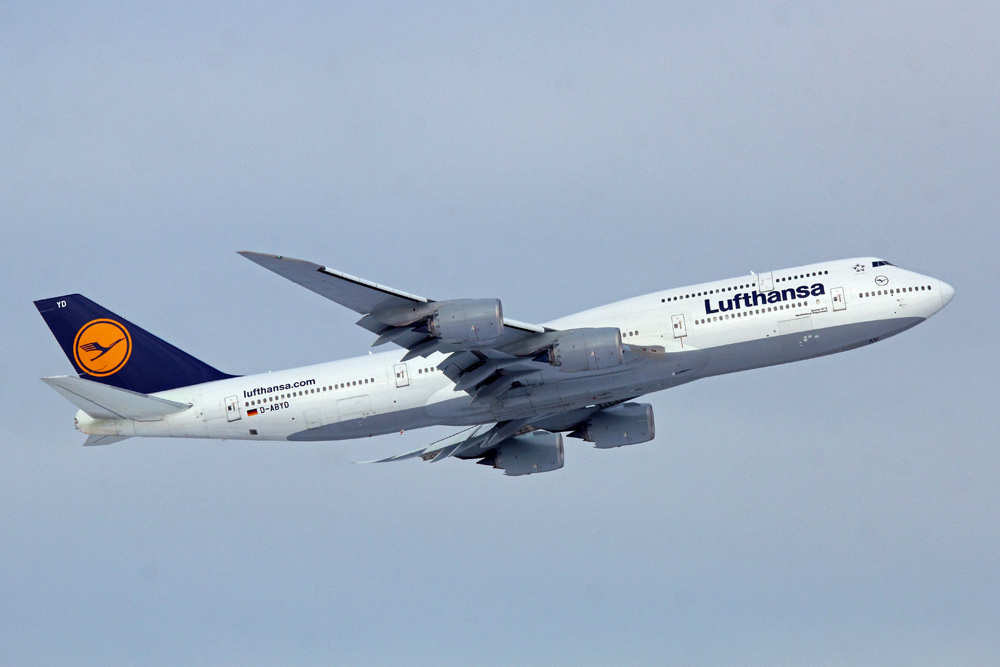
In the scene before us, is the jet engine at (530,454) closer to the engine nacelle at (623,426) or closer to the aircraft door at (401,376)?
the engine nacelle at (623,426)

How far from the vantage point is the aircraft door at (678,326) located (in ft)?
165

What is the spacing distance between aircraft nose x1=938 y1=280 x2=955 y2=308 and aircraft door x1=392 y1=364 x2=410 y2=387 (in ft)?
76.2

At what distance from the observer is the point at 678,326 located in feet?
166

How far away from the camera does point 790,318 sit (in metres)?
50.1

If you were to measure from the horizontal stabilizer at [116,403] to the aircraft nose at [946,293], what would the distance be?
33.7 metres

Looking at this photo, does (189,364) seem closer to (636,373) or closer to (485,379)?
(485,379)

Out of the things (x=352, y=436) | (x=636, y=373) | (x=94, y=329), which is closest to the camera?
(x=636, y=373)

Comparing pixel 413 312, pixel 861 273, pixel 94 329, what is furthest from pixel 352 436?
pixel 861 273

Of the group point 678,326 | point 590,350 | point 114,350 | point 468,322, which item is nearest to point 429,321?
point 468,322

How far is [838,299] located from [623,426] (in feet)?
40.3

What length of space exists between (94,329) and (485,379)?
68.7 feet

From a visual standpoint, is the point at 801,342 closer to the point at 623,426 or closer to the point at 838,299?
the point at 838,299

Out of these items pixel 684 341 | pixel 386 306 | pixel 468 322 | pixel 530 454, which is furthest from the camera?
pixel 530 454

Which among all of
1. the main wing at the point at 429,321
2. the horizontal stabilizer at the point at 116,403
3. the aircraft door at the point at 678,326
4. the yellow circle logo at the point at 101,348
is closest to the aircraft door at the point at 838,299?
the aircraft door at the point at 678,326
